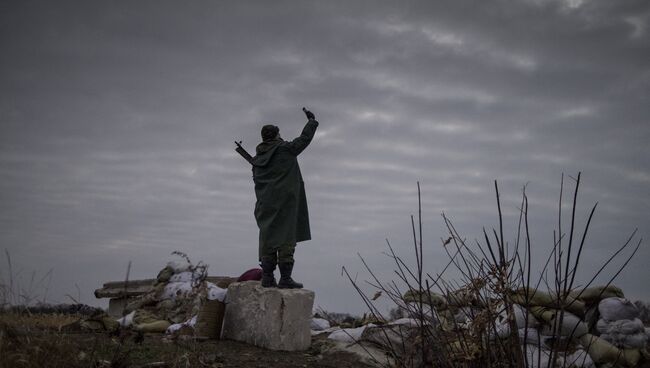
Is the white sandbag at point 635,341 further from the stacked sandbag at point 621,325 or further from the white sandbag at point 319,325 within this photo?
the white sandbag at point 319,325

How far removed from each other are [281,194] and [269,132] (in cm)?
104

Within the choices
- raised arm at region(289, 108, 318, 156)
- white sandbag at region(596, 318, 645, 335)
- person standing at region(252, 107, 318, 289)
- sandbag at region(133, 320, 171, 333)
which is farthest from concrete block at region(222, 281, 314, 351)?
white sandbag at region(596, 318, 645, 335)

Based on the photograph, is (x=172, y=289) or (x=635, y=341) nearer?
(x=635, y=341)

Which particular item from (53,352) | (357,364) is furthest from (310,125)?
(53,352)

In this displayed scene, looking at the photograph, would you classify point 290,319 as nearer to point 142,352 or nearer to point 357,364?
point 357,364

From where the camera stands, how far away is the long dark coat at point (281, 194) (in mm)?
6832

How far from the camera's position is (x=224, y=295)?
24.6 ft

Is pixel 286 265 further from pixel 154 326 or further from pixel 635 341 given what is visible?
pixel 635 341

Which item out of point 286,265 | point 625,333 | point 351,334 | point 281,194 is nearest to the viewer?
point 625,333

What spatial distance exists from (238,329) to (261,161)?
2.44 m

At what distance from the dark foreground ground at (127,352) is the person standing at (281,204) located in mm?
1035

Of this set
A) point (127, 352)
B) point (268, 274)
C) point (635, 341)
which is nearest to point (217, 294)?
point (268, 274)

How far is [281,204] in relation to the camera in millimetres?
6871

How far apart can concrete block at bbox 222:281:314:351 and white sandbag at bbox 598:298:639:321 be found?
394 cm
